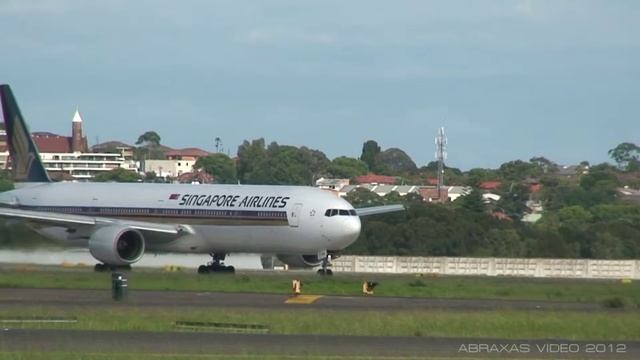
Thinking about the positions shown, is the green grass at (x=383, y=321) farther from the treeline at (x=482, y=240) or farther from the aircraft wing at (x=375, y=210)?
the treeline at (x=482, y=240)

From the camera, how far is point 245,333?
32594 millimetres

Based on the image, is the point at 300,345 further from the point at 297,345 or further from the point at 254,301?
the point at 254,301

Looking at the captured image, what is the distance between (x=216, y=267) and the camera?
216ft

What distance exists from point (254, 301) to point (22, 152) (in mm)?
32128

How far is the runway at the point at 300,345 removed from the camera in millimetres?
28781

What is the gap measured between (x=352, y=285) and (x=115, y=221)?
17.3 metres

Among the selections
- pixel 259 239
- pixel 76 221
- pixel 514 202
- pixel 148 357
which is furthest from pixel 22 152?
pixel 514 202

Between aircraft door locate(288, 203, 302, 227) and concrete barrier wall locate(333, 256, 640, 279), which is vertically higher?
aircraft door locate(288, 203, 302, 227)

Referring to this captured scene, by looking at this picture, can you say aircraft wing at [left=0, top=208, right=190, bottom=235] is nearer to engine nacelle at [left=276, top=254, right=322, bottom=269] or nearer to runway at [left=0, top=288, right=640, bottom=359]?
engine nacelle at [left=276, top=254, right=322, bottom=269]

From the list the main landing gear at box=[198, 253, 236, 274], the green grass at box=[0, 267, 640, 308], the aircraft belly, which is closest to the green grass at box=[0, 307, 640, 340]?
the green grass at box=[0, 267, 640, 308]

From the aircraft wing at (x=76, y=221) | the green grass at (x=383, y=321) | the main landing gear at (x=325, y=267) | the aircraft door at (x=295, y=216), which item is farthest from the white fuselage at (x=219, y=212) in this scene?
the green grass at (x=383, y=321)

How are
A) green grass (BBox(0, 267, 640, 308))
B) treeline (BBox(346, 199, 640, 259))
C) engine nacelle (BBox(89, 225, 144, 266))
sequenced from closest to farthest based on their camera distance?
1. green grass (BBox(0, 267, 640, 308))
2. engine nacelle (BBox(89, 225, 144, 266))
3. treeline (BBox(346, 199, 640, 259))

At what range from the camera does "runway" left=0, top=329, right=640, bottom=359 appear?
94.4 ft

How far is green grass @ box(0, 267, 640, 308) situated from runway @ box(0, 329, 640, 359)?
47.0 feet
